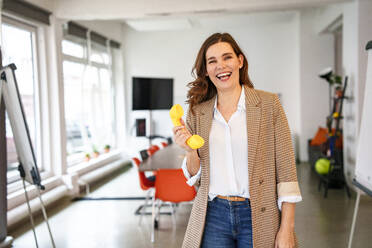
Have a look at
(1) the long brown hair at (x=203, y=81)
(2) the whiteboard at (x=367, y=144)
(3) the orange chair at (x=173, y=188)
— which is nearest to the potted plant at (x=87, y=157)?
(3) the orange chair at (x=173, y=188)

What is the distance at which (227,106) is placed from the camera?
4.69 ft

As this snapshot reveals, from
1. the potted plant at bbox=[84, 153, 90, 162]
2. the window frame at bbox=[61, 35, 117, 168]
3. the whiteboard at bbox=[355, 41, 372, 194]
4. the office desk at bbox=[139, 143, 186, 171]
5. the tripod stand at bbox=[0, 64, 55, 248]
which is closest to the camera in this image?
the whiteboard at bbox=[355, 41, 372, 194]

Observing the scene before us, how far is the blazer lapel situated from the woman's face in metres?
0.11

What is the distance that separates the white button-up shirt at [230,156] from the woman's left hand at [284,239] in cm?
10

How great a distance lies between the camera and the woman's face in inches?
54.0

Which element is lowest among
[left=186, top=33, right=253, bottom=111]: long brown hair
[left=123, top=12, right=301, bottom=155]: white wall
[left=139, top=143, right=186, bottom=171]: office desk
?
[left=139, top=143, right=186, bottom=171]: office desk

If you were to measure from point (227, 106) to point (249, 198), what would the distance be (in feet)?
1.34

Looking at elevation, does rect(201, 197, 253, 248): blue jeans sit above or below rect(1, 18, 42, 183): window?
below

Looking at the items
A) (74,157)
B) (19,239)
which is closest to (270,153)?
(19,239)

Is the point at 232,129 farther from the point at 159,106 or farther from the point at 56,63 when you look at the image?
the point at 159,106

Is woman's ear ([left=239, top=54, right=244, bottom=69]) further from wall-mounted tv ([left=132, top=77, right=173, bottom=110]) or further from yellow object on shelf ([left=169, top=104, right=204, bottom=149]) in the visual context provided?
wall-mounted tv ([left=132, top=77, right=173, bottom=110])

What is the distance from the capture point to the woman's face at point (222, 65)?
1.37m

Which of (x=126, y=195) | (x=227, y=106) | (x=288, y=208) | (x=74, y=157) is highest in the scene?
(x=227, y=106)

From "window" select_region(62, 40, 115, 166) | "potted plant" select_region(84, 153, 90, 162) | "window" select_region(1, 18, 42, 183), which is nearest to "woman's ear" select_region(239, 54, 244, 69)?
"window" select_region(1, 18, 42, 183)
